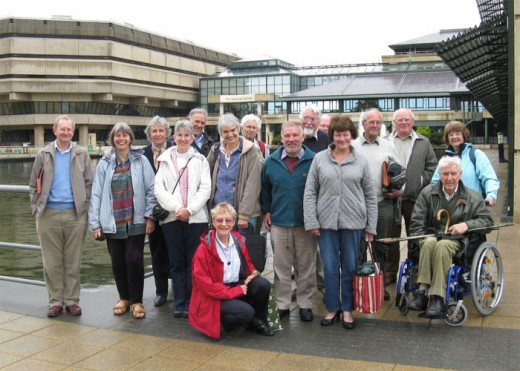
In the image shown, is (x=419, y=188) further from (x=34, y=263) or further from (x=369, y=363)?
(x=34, y=263)

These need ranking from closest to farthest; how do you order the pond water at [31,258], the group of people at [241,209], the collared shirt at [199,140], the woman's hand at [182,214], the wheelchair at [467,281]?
1. the wheelchair at [467,281]
2. the group of people at [241,209]
3. the woman's hand at [182,214]
4. the collared shirt at [199,140]
5. the pond water at [31,258]

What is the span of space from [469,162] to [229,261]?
2.88 m

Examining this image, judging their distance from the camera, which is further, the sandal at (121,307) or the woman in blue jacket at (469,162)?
the woman in blue jacket at (469,162)

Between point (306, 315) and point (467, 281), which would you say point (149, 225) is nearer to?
point (306, 315)

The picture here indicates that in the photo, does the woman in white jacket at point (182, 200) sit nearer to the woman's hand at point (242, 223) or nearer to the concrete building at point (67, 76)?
the woman's hand at point (242, 223)

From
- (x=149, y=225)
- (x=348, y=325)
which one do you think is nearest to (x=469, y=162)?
(x=348, y=325)

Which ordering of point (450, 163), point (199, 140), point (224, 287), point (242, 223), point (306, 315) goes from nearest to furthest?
1. point (224, 287)
2. point (450, 163)
3. point (306, 315)
4. point (242, 223)
5. point (199, 140)

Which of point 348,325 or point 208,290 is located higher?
point 208,290

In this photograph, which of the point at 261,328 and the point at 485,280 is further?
the point at 485,280

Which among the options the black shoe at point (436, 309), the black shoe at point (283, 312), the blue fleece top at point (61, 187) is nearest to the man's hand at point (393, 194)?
the black shoe at point (436, 309)

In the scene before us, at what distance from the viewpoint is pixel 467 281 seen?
5.32 metres

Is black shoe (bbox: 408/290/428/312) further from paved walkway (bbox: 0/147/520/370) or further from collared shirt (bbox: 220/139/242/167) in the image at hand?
collared shirt (bbox: 220/139/242/167)

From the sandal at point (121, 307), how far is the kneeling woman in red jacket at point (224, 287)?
107 cm

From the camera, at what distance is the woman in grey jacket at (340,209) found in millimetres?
5367
